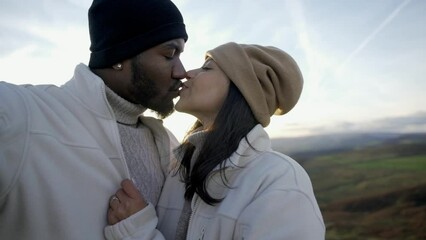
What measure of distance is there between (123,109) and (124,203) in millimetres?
622

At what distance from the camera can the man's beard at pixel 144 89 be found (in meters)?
2.41

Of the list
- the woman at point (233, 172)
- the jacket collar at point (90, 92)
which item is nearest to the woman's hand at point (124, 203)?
the woman at point (233, 172)

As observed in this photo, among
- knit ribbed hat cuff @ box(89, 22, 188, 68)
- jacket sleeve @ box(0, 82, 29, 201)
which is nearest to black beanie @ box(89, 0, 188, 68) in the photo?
knit ribbed hat cuff @ box(89, 22, 188, 68)

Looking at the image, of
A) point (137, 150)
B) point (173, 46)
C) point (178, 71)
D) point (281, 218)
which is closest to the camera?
point (281, 218)

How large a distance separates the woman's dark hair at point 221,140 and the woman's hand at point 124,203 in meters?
0.29

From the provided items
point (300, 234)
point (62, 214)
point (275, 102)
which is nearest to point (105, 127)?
point (62, 214)

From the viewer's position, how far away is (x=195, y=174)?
209 centimetres

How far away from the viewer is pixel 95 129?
2080 millimetres

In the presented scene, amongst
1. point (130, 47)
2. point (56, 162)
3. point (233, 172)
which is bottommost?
point (233, 172)

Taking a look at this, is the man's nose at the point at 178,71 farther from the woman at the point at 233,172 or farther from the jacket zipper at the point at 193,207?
the jacket zipper at the point at 193,207

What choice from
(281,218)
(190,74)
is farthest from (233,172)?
(190,74)

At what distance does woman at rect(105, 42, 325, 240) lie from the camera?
1811 mm

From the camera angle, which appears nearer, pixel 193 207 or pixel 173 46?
pixel 193 207

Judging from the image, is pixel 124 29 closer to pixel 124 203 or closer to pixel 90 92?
pixel 90 92
